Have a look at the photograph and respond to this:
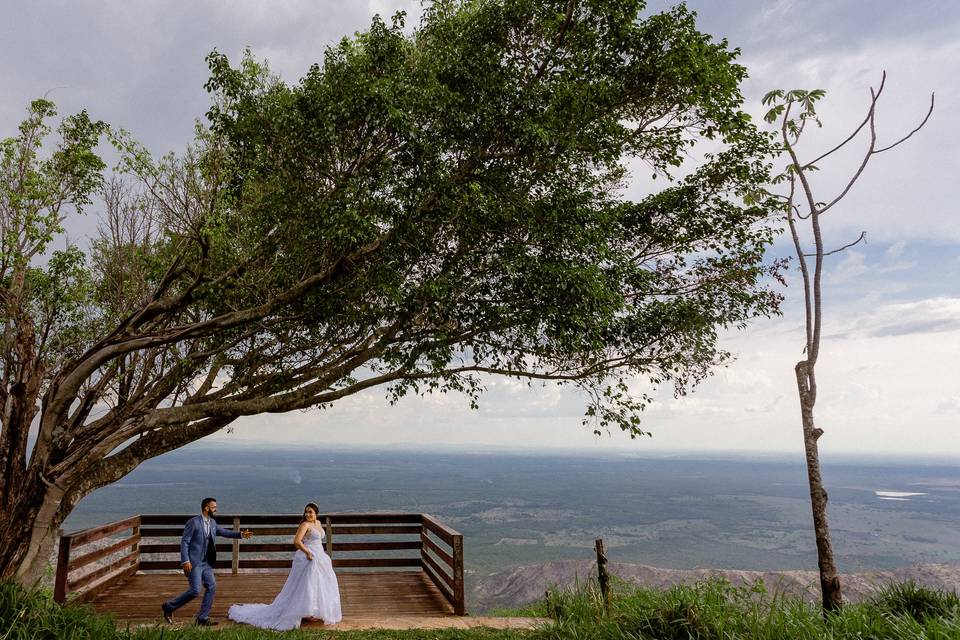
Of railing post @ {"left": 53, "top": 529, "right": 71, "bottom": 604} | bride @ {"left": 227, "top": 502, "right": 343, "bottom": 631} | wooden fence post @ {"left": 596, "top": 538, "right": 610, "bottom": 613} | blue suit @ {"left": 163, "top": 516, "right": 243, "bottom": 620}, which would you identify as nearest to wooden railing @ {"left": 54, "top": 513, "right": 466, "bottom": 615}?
railing post @ {"left": 53, "top": 529, "right": 71, "bottom": 604}

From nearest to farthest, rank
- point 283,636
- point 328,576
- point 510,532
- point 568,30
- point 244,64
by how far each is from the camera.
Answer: point 283,636 → point 328,576 → point 568,30 → point 244,64 → point 510,532

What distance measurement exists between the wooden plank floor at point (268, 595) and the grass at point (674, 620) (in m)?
1.46

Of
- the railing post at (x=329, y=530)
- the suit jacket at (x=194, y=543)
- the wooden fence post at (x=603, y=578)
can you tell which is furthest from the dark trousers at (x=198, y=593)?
the wooden fence post at (x=603, y=578)

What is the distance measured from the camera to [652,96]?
10773 mm

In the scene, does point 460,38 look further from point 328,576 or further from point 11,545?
point 11,545

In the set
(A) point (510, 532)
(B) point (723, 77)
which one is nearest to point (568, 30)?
(B) point (723, 77)

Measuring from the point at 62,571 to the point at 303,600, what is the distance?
379 cm

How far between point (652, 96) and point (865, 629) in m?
8.45

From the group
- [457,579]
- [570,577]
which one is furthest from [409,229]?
[570,577]

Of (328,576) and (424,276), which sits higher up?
(424,276)

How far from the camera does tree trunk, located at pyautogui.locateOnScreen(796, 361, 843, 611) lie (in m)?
8.14

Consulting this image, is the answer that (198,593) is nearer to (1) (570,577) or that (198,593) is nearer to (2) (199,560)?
(2) (199,560)

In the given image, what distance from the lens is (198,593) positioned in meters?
9.05

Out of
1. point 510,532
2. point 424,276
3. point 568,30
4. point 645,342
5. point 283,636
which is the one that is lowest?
point 510,532
